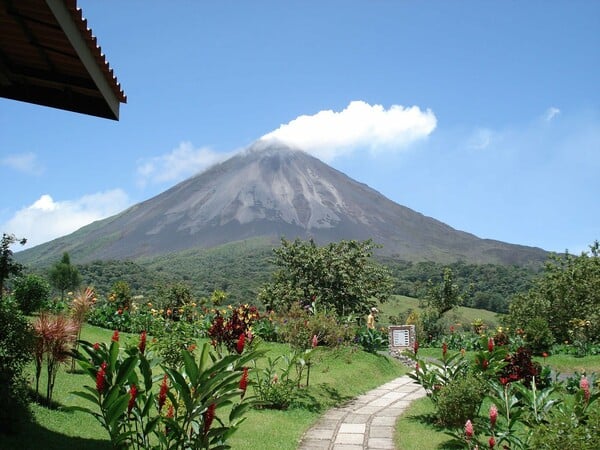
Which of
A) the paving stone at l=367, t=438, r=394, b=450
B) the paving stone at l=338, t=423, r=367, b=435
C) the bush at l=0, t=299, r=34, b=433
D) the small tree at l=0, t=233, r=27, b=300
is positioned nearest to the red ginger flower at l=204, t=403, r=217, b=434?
the bush at l=0, t=299, r=34, b=433

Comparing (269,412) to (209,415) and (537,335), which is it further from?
(537,335)

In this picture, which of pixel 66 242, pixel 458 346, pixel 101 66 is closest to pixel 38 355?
pixel 101 66

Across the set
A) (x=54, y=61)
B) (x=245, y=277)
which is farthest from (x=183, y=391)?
(x=245, y=277)

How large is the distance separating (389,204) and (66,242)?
85497mm

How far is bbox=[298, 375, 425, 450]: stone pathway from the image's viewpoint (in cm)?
729

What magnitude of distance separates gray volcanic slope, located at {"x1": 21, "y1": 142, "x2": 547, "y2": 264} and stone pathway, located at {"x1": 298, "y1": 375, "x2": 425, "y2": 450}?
10038 cm

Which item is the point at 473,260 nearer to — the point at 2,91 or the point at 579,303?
the point at 579,303

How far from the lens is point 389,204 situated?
15712cm

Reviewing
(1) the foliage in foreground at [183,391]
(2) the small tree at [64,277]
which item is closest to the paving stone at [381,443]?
(1) the foliage in foreground at [183,391]

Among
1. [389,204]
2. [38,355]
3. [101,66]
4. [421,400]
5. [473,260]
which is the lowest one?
[421,400]

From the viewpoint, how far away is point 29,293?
14.0 meters

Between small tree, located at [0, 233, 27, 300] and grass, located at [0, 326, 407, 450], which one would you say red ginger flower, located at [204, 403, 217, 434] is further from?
small tree, located at [0, 233, 27, 300]

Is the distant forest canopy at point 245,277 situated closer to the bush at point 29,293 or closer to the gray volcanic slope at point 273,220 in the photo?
the bush at point 29,293

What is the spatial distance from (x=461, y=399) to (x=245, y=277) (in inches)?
2612
